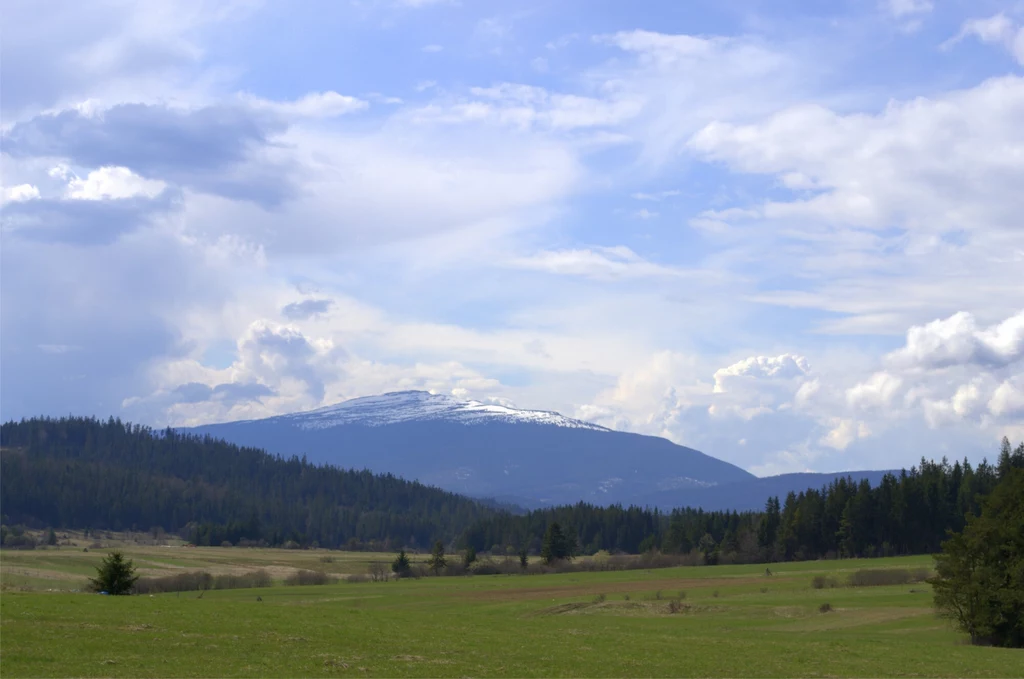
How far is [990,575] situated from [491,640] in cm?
3370

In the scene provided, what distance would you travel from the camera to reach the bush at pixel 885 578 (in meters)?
90.6

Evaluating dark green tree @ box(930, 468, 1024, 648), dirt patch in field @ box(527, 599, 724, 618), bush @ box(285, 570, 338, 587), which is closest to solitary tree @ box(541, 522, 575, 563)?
bush @ box(285, 570, 338, 587)

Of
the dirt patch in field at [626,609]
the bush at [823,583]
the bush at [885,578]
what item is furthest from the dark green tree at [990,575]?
the bush at [885,578]

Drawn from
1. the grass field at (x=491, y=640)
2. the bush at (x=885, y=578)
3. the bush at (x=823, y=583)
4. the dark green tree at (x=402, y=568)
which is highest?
the grass field at (x=491, y=640)

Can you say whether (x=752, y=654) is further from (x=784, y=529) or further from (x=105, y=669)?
(x=784, y=529)

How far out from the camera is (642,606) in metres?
72.1

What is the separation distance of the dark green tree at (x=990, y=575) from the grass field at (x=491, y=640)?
7.32 feet

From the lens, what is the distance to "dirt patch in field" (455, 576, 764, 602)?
88.0 metres

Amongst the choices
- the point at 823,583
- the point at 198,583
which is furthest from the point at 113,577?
the point at 823,583

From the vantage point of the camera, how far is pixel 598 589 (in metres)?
95.2

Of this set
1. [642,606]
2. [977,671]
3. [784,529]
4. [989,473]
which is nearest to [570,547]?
[784,529]

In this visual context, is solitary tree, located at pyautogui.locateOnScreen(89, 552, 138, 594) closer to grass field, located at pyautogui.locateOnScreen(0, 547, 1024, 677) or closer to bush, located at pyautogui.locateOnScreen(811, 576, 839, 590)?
grass field, located at pyautogui.locateOnScreen(0, 547, 1024, 677)

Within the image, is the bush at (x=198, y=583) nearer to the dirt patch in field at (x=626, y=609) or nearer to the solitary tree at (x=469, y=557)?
the solitary tree at (x=469, y=557)

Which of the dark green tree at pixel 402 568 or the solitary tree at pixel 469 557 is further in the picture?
Result: the solitary tree at pixel 469 557
